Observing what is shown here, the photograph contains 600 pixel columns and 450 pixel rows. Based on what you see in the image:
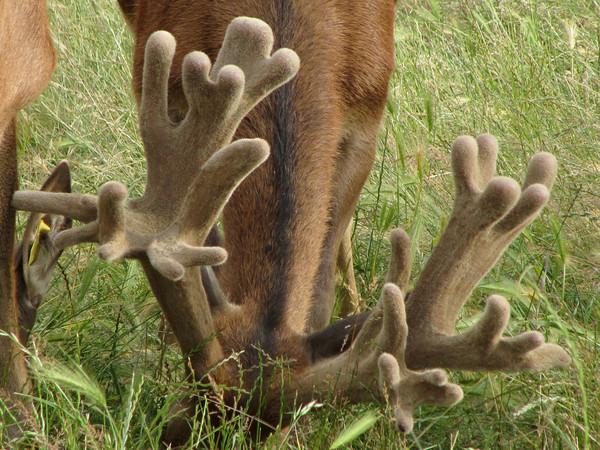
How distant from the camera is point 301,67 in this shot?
13.4 ft

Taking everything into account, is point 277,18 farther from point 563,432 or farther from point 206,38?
point 563,432

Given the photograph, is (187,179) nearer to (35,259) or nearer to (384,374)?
(384,374)

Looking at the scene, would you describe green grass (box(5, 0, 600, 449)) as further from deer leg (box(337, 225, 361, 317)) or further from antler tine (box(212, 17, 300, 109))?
antler tine (box(212, 17, 300, 109))

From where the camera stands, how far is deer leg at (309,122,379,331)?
418 centimetres

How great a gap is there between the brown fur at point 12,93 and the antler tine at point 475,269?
1.35 metres

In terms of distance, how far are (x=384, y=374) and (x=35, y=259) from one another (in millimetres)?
1574

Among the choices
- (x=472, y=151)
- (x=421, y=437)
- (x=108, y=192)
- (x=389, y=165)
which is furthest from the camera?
(x=389, y=165)

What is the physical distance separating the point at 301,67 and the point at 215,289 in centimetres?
78

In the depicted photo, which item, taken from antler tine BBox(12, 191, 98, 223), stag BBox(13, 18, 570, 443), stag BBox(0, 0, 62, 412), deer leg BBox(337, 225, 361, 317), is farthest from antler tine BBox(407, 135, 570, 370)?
deer leg BBox(337, 225, 361, 317)

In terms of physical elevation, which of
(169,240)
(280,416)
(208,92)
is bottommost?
(280,416)

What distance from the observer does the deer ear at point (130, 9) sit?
492 centimetres

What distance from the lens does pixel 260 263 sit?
373cm

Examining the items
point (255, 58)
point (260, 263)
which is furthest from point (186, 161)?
point (260, 263)

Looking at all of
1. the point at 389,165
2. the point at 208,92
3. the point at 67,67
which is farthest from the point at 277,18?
the point at 67,67
